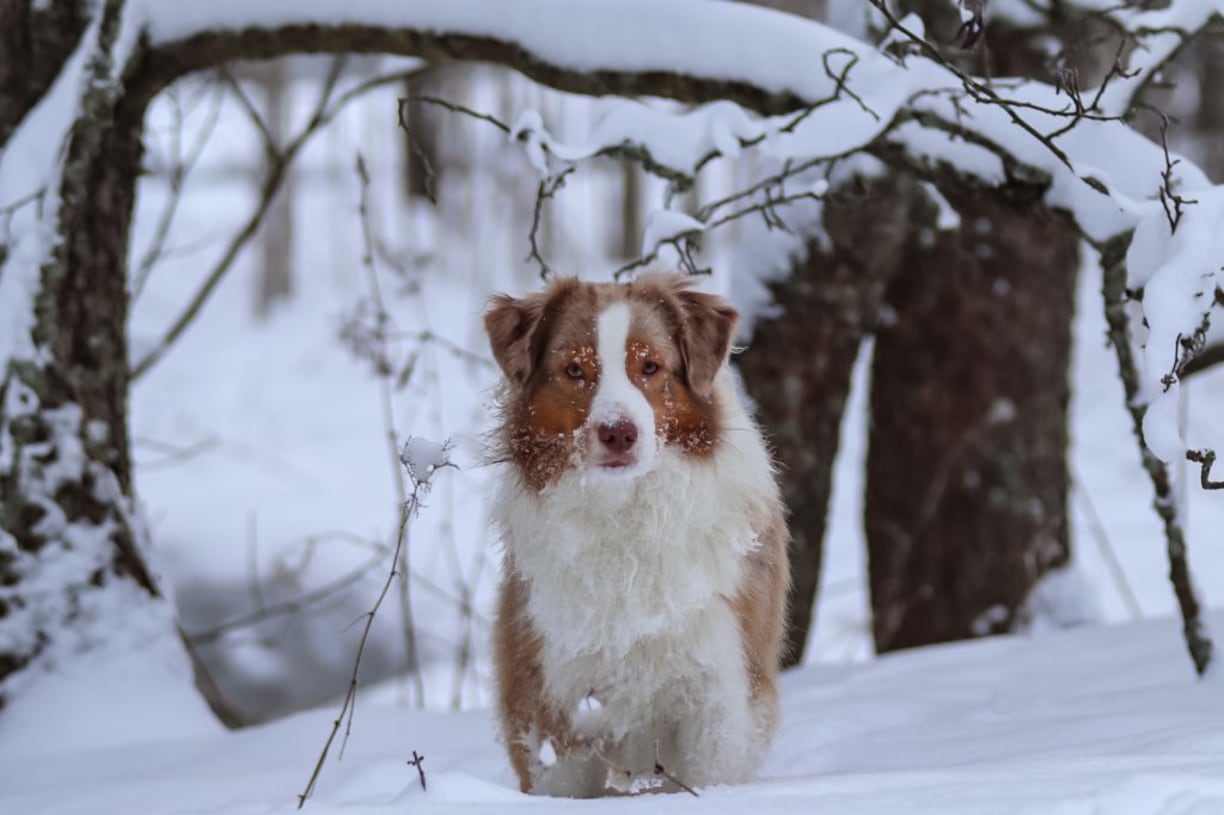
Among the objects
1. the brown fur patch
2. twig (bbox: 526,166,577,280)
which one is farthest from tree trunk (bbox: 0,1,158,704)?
the brown fur patch

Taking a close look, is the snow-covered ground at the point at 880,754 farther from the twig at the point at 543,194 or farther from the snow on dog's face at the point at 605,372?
the twig at the point at 543,194

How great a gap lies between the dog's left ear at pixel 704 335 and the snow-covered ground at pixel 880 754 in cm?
107

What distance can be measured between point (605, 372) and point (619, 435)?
225 millimetres

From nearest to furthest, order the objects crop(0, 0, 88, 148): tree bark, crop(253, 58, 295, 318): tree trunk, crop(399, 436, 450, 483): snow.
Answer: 1. crop(399, 436, 450, 483): snow
2. crop(0, 0, 88, 148): tree bark
3. crop(253, 58, 295, 318): tree trunk

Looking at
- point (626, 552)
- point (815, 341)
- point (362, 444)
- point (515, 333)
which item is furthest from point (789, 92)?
point (362, 444)

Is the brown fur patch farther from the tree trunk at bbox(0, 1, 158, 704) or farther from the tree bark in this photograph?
the tree bark

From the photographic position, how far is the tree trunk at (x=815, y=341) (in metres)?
5.91

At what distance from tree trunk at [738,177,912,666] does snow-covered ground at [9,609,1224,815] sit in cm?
92

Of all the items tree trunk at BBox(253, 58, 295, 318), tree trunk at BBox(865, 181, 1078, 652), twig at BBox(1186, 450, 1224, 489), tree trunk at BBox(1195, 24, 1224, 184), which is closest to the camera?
twig at BBox(1186, 450, 1224, 489)

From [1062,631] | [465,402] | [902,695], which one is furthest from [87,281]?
[465,402]

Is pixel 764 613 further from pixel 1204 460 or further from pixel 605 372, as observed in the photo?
pixel 1204 460

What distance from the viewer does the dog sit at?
3.51 meters

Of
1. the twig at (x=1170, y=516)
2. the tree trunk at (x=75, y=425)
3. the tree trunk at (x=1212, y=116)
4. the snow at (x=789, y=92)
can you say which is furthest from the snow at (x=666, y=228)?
the tree trunk at (x=1212, y=116)

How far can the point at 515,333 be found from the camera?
12.3 ft
